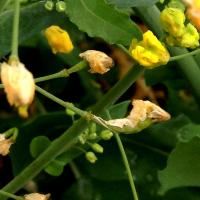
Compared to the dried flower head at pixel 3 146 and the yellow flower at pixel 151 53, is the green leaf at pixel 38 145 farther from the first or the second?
the yellow flower at pixel 151 53

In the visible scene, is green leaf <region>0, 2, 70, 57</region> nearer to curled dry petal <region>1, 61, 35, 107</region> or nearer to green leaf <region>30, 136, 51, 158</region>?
green leaf <region>30, 136, 51, 158</region>

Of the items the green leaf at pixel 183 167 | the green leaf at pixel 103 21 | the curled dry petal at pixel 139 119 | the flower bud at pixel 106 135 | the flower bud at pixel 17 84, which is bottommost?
the green leaf at pixel 183 167

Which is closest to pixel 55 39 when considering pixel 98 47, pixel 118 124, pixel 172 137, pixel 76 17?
pixel 76 17

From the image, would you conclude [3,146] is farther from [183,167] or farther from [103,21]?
A: [183,167]

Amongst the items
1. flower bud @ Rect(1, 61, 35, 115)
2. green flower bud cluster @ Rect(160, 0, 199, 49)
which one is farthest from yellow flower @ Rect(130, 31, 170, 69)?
flower bud @ Rect(1, 61, 35, 115)

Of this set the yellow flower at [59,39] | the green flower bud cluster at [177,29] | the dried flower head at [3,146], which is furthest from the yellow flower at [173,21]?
the dried flower head at [3,146]
